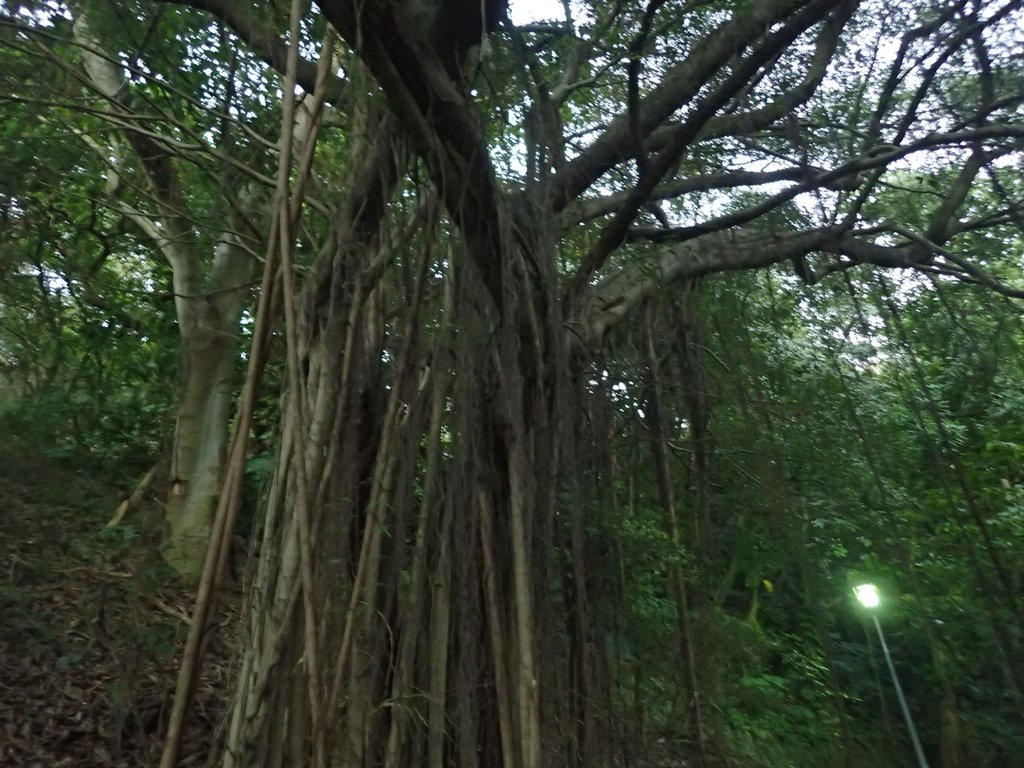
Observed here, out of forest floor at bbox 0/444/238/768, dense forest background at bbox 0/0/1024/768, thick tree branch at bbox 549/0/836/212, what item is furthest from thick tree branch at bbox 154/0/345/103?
forest floor at bbox 0/444/238/768

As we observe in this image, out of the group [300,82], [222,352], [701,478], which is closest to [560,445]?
[701,478]

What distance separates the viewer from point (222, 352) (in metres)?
4.34

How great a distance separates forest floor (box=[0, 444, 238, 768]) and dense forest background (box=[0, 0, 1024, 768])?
0.9 inches

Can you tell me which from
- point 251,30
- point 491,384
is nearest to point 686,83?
point 491,384

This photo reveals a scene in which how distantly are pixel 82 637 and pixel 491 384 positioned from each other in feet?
7.81

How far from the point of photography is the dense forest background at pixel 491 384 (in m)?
2.10

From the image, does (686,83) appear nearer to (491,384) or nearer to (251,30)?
(491,384)

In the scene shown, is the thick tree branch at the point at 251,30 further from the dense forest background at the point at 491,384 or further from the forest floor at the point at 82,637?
the forest floor at the point at 82,637

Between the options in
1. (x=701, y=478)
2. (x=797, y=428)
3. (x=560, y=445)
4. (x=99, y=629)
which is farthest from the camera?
(x=797, y=428)

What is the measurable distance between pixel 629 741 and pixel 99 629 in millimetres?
2179

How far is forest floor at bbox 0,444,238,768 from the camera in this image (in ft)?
9.72

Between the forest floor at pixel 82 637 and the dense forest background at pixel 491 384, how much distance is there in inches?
0.9

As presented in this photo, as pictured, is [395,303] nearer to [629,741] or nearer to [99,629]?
[629,741]

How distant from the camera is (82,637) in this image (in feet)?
11.9
